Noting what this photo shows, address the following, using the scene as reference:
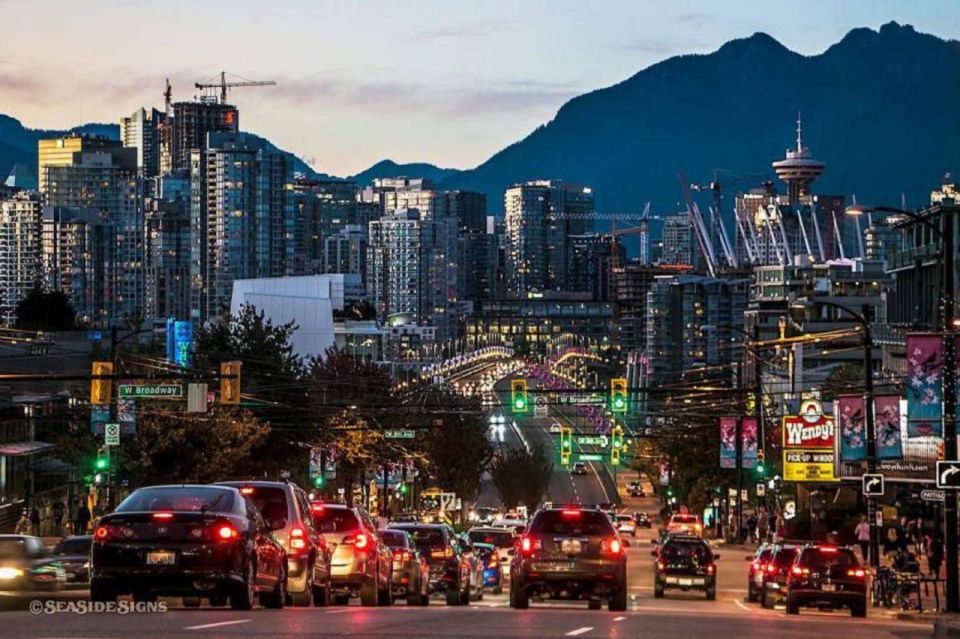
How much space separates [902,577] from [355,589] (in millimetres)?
18363

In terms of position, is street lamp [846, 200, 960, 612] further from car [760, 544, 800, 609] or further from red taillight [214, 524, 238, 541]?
red taillight [214, 524, 238, 541]

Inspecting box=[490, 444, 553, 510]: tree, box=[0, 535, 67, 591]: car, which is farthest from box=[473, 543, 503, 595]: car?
box=[490, 444, 553, 510]: tree

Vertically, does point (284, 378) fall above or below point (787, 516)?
above

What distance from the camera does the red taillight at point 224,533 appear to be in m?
26.3

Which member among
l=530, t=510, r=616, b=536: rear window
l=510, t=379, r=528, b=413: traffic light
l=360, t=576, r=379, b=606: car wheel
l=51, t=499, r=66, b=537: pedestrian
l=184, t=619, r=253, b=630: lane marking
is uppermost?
l=510, t=379, r=528, b=413: traffic light

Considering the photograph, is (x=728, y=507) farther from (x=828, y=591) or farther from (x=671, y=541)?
(x=828, y=591)

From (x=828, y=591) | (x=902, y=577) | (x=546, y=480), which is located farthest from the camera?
(x=546, y=480)

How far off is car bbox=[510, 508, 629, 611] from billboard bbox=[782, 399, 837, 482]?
1488 inches

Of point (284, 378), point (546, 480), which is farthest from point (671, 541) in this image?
point (546, 480)

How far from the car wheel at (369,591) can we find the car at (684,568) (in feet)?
59.6

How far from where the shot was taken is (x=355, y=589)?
3603 centimetres

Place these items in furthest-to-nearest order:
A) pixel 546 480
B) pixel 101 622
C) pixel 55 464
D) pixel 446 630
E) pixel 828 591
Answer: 1. pixel 546 480
2. pixel 55 464
3. pixel 828 591
4. pixel 446 630
5. pixel 101 622

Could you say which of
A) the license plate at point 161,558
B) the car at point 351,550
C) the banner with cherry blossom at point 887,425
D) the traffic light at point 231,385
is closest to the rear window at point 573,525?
the car at point 351,550

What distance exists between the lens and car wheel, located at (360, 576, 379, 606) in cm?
3603
